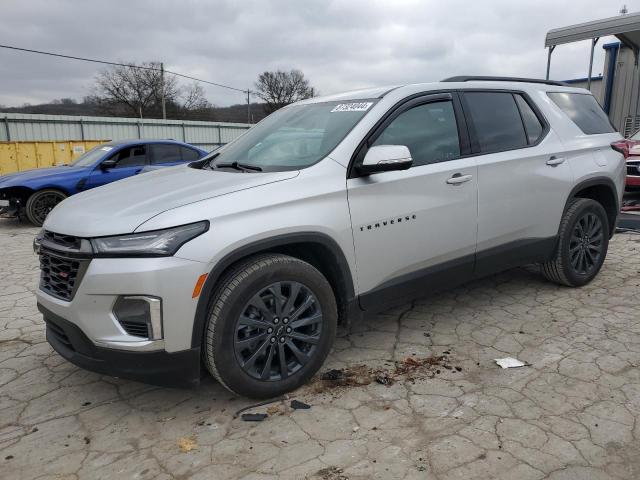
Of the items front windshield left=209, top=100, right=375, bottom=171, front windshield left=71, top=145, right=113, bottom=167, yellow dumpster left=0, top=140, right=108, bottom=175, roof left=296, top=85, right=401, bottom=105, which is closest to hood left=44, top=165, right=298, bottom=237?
front windshield left=209, top=100, right=375, bottom=171

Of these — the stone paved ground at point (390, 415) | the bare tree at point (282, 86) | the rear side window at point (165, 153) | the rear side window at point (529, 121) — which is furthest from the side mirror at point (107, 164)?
the bare tree at point (282, 86)

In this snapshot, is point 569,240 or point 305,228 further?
point 569,240

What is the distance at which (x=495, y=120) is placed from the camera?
3.80m

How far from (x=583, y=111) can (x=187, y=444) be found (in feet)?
13.8

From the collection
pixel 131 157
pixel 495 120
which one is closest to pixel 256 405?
pixel 495 120

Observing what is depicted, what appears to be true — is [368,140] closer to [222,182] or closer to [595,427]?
[222,182]

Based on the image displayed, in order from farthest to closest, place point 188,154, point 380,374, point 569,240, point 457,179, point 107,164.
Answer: point 188,154 < point 107,164 < point 569,240 < point 457,179 < point 380,374

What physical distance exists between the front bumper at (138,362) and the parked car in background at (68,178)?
6754 millimetres

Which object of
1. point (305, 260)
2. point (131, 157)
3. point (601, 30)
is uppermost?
point (601, 30)

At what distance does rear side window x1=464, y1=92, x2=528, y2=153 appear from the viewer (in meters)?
3.66

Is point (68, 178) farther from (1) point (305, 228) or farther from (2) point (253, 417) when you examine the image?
(2) point (253, 417)

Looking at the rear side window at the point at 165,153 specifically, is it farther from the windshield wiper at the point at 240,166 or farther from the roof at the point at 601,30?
the roof at the point at 601,30

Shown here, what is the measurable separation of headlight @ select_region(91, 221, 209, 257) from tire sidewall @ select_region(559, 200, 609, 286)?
10.7 ft

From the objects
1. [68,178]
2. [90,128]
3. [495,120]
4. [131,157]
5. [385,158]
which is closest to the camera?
[385,158]
